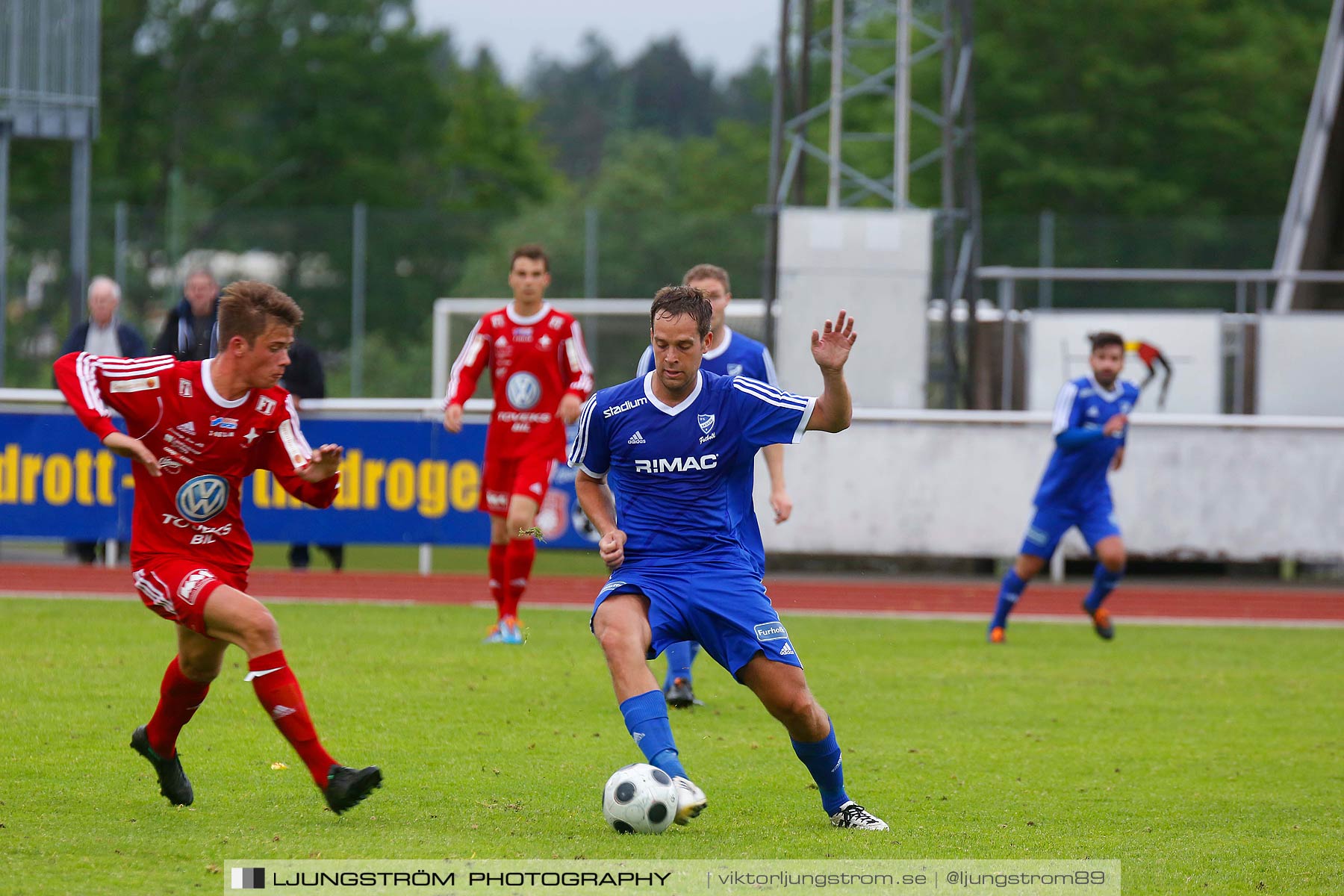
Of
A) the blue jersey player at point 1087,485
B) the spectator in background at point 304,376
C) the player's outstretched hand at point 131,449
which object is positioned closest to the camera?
the player's outstretched hand at point 131,449

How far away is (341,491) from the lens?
14602 mm

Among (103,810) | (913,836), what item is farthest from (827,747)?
(103,810)

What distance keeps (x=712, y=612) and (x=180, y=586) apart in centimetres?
177

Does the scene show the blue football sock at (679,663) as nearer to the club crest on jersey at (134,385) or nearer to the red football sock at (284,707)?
the red football sock at (284,707)

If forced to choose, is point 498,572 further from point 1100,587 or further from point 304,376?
point 304,376

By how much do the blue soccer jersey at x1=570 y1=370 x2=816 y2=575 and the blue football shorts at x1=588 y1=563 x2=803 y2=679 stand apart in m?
0.08

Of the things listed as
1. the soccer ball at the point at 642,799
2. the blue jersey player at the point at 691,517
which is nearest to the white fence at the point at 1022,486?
→ the blue jersey player at the point at 691,517

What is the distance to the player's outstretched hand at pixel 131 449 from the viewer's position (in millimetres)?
5484

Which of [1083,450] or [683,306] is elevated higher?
[683,306]

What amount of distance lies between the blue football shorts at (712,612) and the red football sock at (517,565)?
4.77 meters

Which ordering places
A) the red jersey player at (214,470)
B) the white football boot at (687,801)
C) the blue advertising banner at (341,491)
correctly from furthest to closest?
1. the blue advertising banner at (341,491)
2. the red jersey player at (214,470)
3. the white football boot at (687,801)

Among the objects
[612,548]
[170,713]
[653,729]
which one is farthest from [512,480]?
[653,729]

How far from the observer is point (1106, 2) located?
4356 cm

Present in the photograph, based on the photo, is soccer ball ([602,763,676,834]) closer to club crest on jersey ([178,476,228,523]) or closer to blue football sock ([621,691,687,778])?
blue football sock ([621,691,687,778])
